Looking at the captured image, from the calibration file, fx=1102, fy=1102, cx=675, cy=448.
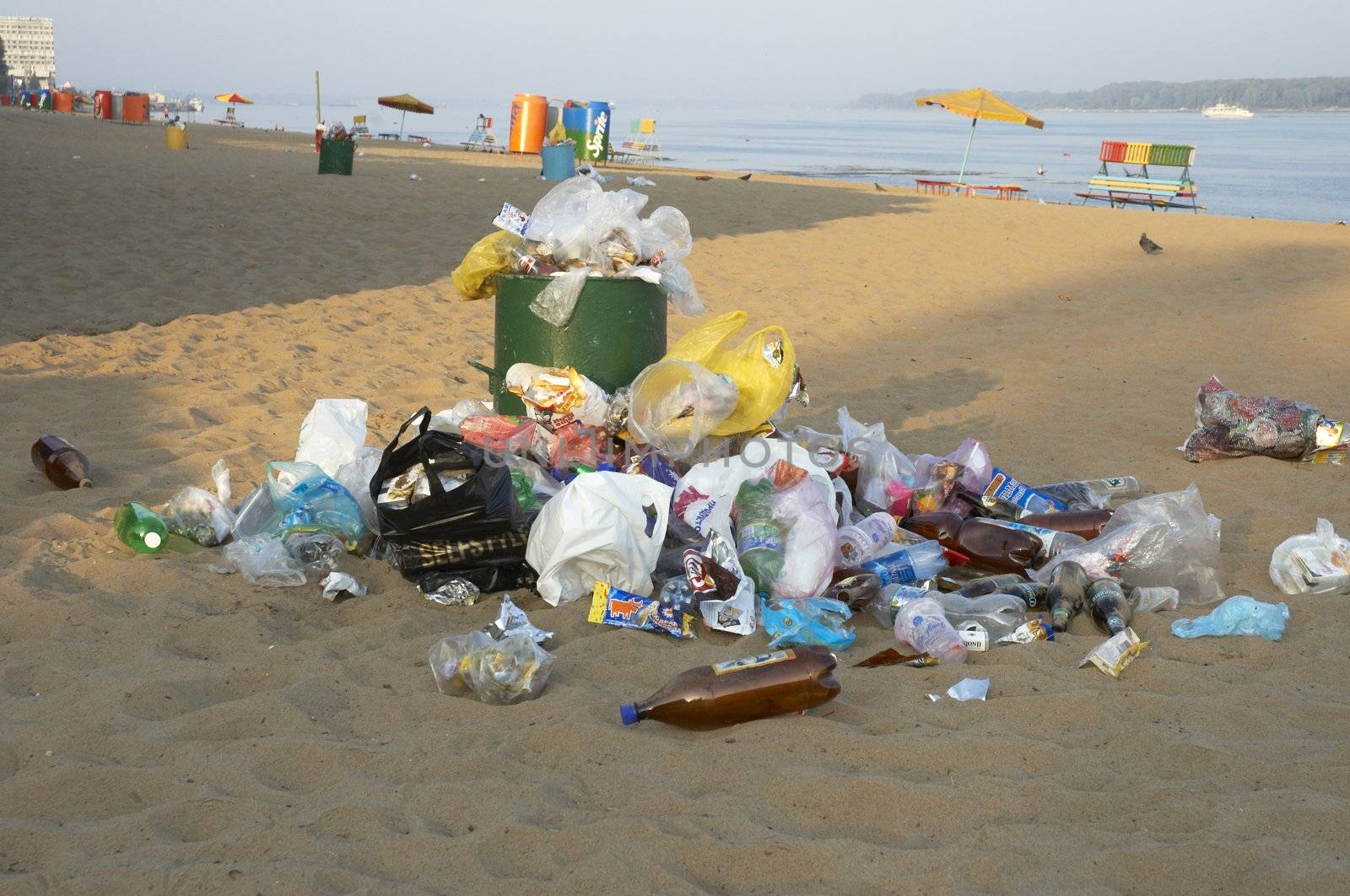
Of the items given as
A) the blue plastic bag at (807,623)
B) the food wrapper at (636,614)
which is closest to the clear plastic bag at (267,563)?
the food wrapper at (636,614)

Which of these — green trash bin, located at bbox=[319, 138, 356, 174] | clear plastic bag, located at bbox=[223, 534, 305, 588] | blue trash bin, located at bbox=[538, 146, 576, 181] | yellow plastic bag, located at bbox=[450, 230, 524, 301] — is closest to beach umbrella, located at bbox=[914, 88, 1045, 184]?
blue trash bin, located at bbox=[538, 146, 576, 181]

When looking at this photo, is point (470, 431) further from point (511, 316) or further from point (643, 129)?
point (643, 129)

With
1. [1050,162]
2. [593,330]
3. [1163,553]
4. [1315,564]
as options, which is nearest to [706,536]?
[593,330]

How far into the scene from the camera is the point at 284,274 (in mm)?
8867

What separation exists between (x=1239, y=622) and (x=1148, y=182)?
19.2 m

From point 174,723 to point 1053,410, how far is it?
193 inches

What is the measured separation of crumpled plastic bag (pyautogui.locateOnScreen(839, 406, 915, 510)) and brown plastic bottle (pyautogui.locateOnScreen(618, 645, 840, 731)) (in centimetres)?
156

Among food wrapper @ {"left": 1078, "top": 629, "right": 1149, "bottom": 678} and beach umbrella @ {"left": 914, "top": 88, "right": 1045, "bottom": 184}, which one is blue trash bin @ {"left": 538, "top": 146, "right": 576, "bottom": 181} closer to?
beach umbrella @ {"left": 914, "top": 88, "right": 1045, "bottom": 184}

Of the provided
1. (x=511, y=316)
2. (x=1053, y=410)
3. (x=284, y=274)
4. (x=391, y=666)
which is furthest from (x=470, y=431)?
(x=284, y=274)

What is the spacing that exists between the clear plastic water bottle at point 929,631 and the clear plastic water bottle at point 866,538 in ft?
1.30

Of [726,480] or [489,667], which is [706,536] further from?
[489,667]

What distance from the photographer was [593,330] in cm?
402

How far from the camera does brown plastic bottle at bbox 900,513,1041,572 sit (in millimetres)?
3730

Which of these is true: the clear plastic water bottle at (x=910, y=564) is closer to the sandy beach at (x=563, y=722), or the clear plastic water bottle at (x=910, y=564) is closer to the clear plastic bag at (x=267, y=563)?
the sandy beach at (x=563, y=722)
